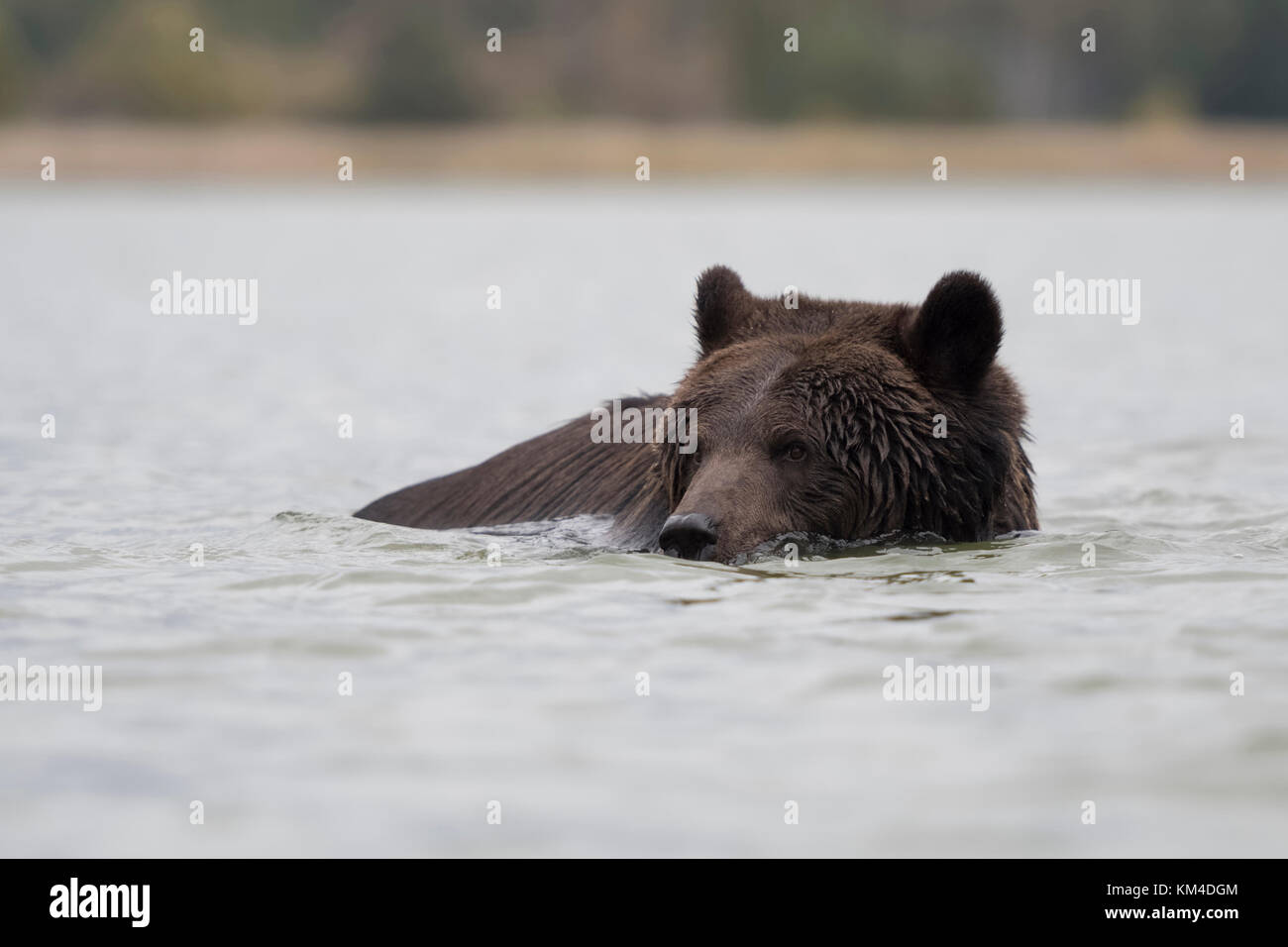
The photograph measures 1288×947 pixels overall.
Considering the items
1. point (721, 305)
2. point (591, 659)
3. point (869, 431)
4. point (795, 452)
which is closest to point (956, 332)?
point (869, 431)

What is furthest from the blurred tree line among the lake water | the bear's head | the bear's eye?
the bear's eye

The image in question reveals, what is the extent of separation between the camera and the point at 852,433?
27.6ft

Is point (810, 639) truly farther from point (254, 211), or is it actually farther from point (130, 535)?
point (254, 211)

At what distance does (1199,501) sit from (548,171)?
62331mm

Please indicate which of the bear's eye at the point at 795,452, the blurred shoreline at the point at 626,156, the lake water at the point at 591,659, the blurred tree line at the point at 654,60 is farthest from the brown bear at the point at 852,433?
the blurred tree line at the point at 654,60

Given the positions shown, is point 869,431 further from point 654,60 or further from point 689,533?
point 654,60

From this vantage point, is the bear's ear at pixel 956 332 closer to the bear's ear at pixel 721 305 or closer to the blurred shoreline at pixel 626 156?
the bear's ear at pixel 721 305

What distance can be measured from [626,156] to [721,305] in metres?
62.6

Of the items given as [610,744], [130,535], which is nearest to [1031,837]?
[610,744]

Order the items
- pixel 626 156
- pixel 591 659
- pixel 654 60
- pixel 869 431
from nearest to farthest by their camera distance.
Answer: pixel 591 659
pixel 869 431
pixel 626 156
pixel 654 60

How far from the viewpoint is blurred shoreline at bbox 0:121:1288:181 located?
71.0 metres

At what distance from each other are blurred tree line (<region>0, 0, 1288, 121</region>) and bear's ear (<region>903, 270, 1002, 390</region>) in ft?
349
